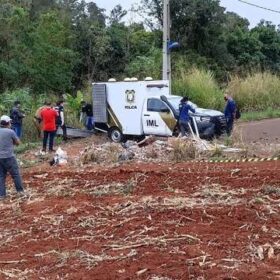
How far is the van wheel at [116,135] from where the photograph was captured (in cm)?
2398

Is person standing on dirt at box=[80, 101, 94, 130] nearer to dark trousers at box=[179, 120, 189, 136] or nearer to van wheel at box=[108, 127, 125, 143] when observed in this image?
van wheel at box=[108, 127, 125, 143]

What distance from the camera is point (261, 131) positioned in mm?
27594

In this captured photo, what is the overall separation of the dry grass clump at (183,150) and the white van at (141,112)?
380 cm

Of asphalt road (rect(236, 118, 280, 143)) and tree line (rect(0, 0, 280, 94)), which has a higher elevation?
tree line (rect(0, 0, 280, 94))

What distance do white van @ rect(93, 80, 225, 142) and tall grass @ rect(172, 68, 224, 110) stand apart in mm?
8192

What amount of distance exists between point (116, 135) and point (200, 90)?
9.07 metres

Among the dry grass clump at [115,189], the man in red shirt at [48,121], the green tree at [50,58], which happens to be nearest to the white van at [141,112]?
the man in red shirt at [48,121]

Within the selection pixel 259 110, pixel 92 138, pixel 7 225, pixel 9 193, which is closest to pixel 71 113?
pixel 92 138

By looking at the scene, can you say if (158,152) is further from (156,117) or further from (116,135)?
(116,135)

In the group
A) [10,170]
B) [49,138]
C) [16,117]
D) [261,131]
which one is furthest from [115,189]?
[261,131]

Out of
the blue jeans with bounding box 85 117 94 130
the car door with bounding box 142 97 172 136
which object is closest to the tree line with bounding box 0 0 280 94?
the blue jeans with bounding box 85 117 94 130

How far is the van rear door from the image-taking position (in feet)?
73.3

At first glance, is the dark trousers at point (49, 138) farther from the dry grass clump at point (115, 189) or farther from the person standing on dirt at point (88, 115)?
the dry grass clump at point (115, 189)

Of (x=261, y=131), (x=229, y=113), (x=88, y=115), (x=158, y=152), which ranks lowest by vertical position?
(x=261, y=131)
